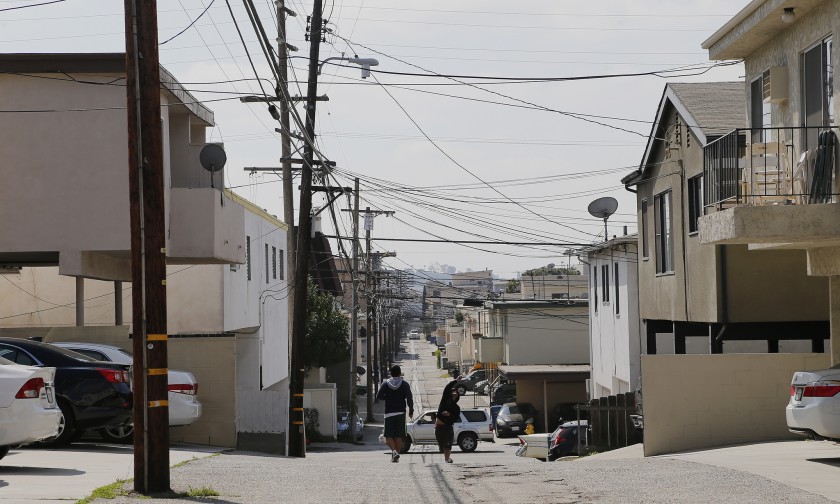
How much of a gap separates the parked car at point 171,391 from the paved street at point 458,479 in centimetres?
90

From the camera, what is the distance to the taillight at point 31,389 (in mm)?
11891

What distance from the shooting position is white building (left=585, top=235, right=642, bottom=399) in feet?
109

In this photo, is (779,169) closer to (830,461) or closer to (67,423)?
(830,461)

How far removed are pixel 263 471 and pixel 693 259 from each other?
13.5 metres

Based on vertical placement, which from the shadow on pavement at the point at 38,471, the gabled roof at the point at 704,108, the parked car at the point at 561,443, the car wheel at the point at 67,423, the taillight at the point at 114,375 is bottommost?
the parked car at the point at 561,443

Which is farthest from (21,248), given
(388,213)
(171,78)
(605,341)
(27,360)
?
(388,213)

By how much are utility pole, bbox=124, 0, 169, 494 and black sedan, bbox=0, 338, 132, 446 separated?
5382 mm

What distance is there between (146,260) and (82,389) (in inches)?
231

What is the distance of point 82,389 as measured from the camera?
16.1 metres

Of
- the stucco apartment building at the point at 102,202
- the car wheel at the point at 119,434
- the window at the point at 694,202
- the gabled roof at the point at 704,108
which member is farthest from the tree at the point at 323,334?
the car wheel at the point at 119,434

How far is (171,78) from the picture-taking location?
22.6 m

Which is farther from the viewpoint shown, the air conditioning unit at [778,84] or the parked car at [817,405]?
the air conditioning unit at [778,84]

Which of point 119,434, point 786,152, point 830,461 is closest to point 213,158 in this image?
point 119,434

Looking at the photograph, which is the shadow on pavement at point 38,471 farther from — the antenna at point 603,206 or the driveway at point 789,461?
the antenna at point 603,206
